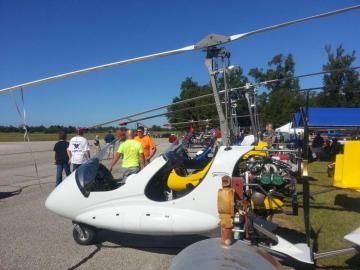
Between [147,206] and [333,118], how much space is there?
11.9m

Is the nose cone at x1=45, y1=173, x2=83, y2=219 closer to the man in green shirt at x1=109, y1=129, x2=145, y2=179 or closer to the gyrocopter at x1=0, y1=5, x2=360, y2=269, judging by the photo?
the gyrocopter at x1=0, y1=5, x2=360, y2=269

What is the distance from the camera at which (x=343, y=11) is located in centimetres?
334

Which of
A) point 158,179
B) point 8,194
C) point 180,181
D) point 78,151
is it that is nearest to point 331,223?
point 180,181

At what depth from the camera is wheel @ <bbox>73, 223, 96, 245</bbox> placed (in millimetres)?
5000

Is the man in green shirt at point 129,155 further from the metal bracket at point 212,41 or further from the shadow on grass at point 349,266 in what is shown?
the shadow on grass at point 349,266

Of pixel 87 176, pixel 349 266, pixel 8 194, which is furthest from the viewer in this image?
pixel 8 194

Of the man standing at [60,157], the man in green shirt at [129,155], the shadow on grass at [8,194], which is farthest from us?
the man standing at [60,157]

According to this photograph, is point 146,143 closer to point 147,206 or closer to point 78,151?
point 78,151

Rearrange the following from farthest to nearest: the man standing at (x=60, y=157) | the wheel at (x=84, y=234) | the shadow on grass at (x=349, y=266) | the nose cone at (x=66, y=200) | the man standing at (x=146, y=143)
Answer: the man standing at (x=146, y=143), the man standing at (x=60, y=157), the wheel at (x=84, y=234), the nose cone at (x=66, y=200), the shadow on grass at (x=349, y=266)

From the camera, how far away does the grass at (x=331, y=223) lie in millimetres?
4247

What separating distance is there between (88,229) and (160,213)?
1.28 m

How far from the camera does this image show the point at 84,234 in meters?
5.04

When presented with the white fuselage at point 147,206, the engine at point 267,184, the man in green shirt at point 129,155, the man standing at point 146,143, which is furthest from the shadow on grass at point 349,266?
the man standing at point 146,143

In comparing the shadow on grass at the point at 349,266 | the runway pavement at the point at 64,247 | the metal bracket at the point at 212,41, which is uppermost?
the metal bracket at the point at 212,41
